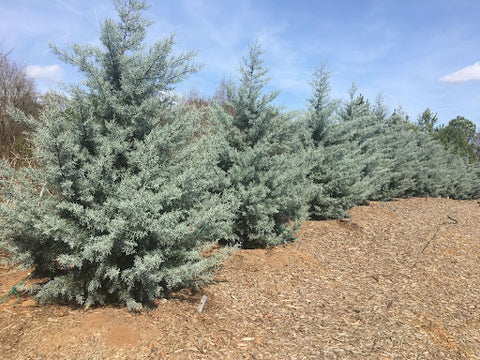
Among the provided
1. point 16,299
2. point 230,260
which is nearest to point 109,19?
point 16,299

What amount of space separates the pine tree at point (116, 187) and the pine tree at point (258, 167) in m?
1.68

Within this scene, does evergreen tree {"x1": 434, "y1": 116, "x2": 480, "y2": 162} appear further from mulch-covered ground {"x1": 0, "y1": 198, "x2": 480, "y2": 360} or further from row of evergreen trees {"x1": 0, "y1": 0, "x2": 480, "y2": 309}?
row of evergreen trees {"x1": 0, "y1": 0, "x2": 480, "y2": 309}

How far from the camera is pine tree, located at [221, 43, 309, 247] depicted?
5.32 m

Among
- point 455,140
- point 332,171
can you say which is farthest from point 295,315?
point 455,140

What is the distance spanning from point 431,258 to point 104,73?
6501 mm

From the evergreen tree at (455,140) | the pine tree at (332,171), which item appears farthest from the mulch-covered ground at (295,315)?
the evergreen tree at (455,140)

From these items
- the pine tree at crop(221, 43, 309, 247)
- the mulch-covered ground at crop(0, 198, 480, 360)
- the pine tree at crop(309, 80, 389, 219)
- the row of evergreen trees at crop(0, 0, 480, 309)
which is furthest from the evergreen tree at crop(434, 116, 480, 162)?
the row of evergreen trees at crop(0, 0, 480, 309)

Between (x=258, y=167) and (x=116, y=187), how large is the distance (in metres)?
2.87

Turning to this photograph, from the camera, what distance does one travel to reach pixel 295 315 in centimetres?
373

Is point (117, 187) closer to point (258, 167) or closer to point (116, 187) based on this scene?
point (116, 187)

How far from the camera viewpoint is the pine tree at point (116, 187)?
9.28 ft

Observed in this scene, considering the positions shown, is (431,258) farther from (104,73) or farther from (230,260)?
(104,73)

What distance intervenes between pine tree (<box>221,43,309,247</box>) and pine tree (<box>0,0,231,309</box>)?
168 centimetres

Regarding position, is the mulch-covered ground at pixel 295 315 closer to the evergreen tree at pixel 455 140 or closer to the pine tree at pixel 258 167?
the pine tree at pixel 258 167
